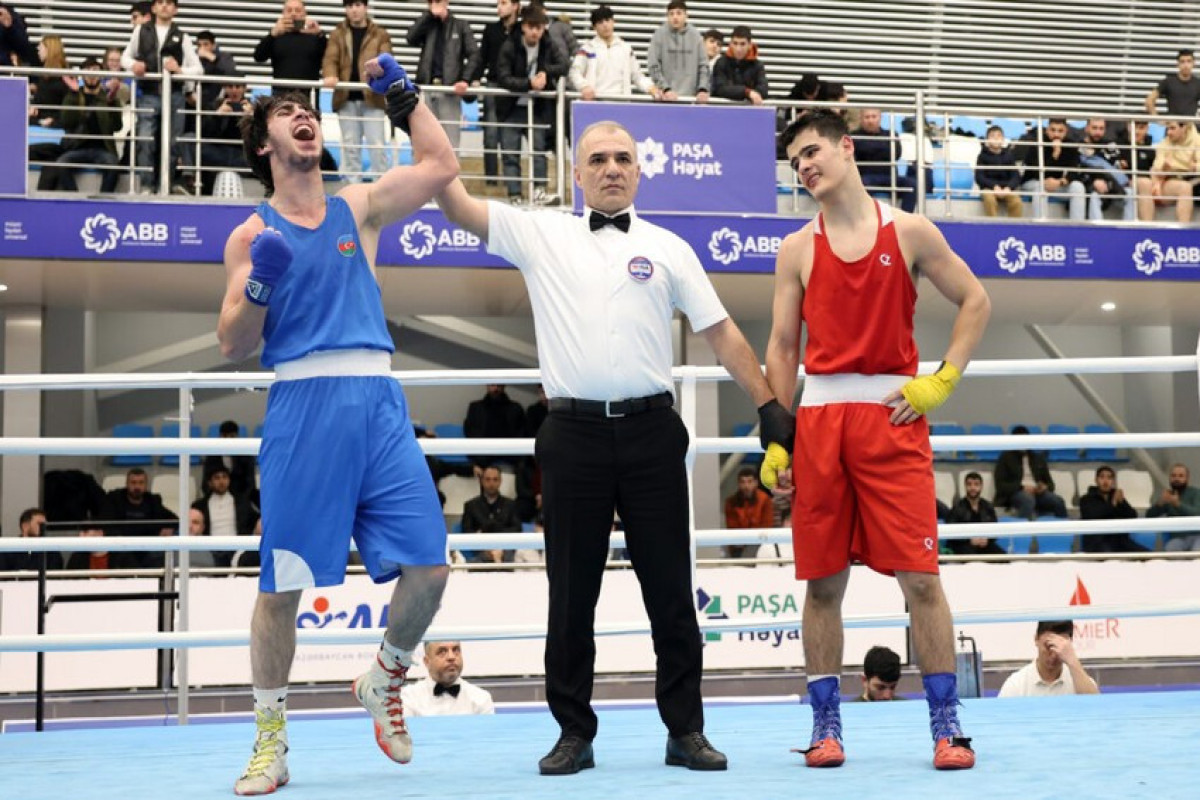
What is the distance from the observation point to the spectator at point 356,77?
10.5 meters

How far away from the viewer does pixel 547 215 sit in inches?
138

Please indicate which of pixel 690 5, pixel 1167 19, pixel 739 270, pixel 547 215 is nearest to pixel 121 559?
pixel 739 270

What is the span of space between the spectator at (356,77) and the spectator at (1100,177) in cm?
589

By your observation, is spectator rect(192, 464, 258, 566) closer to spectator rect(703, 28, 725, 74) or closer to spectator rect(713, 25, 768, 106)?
spectator rect(713, 25, 768, 106)

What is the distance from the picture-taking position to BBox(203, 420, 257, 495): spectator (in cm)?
1107

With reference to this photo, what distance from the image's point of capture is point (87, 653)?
7891mm

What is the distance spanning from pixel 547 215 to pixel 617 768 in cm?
134

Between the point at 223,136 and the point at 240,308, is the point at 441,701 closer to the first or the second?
the point at 240,308

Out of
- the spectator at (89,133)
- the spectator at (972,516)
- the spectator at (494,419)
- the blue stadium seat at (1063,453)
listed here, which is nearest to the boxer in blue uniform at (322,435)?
the spectator at (89,133)

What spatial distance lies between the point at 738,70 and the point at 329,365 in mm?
8991

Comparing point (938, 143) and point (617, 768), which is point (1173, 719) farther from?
point (938, 143)

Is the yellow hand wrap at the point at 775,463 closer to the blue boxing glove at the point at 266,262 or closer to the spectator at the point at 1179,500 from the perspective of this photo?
the blue boxing glove at the point at 266,262

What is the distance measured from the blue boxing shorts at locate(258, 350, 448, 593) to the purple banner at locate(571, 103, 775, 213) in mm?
7137

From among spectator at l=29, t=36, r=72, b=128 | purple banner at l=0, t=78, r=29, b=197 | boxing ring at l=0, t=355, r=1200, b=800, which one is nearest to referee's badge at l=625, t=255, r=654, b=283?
boxing ring at l=0, t=355, r=1200, b=800
